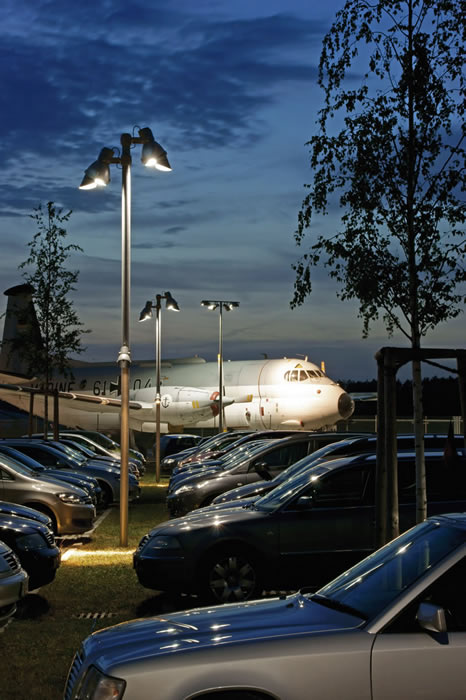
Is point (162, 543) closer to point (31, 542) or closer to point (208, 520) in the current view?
point (208, 520)

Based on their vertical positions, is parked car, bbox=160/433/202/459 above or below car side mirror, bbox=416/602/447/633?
above

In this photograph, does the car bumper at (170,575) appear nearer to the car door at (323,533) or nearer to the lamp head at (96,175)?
the car door at (323,533)

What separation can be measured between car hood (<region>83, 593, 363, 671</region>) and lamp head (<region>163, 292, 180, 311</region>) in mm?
31004

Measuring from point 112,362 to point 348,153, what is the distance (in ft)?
191

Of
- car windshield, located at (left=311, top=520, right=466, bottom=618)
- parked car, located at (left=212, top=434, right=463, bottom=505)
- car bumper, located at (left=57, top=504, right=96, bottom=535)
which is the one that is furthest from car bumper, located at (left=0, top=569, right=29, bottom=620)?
car bumper, located at (left=57, top=504, right=96, bottom=535)

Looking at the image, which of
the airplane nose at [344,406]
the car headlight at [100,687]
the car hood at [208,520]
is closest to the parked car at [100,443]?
the airplane nose at [344,406]

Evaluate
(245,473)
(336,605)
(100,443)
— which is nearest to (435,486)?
(336,605)

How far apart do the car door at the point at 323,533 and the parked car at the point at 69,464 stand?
515 inches

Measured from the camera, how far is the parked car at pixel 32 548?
10805 mm

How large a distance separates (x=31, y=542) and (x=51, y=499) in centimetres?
508

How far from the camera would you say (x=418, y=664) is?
14.9ft

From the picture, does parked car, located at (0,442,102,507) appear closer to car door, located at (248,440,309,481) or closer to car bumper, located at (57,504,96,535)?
car bumper, located at (57,504,96,535)

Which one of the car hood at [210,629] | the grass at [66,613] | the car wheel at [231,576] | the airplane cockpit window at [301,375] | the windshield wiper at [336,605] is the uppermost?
the airplane cockpit window at [301,375]

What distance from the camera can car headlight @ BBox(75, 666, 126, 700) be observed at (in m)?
4.63
